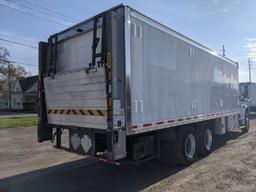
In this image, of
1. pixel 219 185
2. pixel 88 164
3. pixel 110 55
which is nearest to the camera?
pixel 110 55

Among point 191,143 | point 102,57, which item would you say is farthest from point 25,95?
point 102,57

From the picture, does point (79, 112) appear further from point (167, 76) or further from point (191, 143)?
point (191, 143)

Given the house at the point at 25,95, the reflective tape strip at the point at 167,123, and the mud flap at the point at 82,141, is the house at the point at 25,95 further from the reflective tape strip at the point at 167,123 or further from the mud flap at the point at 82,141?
the mud flap at the point at 82,141

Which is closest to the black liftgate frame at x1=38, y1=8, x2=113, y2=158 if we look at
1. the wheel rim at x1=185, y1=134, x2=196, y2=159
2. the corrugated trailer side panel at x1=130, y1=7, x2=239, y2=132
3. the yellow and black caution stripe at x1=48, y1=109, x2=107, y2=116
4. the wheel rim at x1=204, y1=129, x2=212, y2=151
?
the yellow and black caution stripe at x1=48, y1=109, x2=107, y2=116

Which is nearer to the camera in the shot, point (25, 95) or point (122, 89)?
point (122, 89)

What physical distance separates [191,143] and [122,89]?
3932 mm

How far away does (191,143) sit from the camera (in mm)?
8789

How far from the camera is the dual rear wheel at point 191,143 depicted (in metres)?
7.91

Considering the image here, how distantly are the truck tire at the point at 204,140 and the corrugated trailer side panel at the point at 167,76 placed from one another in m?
0.56

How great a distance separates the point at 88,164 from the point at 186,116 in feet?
10.3

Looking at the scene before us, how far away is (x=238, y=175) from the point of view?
693cm

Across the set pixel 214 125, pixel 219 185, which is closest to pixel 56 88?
pixel 219 185

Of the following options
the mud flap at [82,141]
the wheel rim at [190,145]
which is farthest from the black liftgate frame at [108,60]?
the wheel rim at [190,145]

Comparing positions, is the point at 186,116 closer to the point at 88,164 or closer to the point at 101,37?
the point at 88,164
